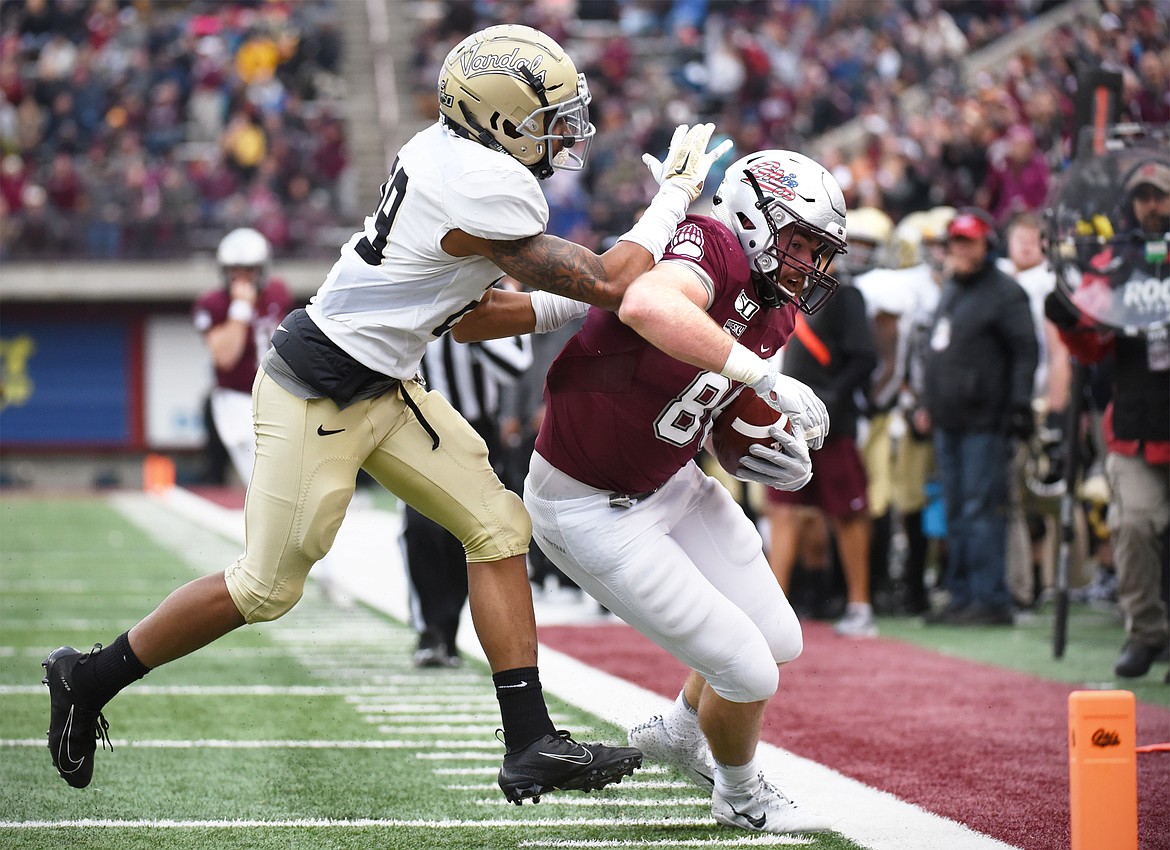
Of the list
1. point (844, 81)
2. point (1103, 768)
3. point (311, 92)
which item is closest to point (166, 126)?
point (311, 92)

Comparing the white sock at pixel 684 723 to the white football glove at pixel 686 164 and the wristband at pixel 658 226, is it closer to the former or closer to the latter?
the wristband at pixel 658 226

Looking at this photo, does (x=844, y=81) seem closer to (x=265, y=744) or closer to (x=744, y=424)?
(x=265, y=744)

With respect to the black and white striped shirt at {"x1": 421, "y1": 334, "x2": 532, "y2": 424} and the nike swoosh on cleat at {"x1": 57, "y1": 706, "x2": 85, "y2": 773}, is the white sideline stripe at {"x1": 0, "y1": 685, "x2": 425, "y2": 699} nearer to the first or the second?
the black and white striped shirt at {"x1": 421, "y1": 334, "x2": 532, "y2": 424}

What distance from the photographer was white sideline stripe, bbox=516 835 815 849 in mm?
3791

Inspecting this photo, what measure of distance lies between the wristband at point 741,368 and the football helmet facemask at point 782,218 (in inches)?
14.2

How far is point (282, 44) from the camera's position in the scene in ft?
75.7

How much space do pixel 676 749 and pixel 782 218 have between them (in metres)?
1.39

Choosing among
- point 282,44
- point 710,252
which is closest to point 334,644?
point 710,252

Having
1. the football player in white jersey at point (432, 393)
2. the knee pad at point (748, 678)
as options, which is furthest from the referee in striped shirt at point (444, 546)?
the knee pad at point (748, 678)

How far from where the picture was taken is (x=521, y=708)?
151 inches

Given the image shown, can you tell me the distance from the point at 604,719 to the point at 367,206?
17.2 meters

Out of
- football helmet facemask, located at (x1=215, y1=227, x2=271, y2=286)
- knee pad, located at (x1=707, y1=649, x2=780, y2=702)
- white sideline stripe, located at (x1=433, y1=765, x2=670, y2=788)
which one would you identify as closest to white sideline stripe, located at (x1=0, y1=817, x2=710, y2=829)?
knee pad, located at (x1=707, y1=649, x2=780, y2=702)

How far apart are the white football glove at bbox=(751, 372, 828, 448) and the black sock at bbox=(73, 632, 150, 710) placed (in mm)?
1674

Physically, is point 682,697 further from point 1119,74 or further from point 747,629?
point 1119,74
